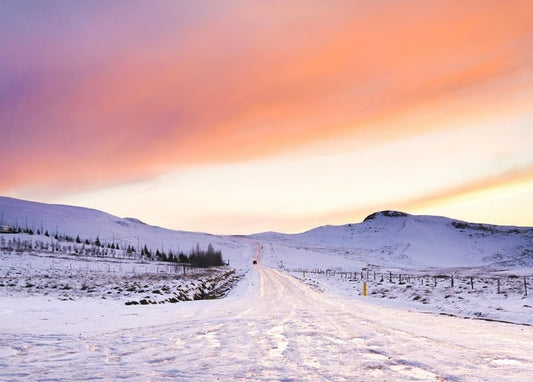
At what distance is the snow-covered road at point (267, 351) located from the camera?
23.4 feet

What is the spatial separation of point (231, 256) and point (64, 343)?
15670 centimetres

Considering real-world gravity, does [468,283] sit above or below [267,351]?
below

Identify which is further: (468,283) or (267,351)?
(468,283)

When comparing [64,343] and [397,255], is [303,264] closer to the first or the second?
[397,255]

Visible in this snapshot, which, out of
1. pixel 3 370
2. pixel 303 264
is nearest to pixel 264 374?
pixel 3 370

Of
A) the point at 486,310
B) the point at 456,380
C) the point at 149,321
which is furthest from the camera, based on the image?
the point at 486,310

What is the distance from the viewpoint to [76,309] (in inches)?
725

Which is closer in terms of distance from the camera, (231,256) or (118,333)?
(118,333)

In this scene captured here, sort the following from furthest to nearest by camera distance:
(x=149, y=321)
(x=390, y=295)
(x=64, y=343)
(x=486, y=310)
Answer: (x=390, y=295) < (x=486, y=310) < (x=149, y=321) < (x=64, y=343)

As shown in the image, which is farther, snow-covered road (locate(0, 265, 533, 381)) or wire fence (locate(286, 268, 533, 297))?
wire fence (locate(286, 268, 533, 297))

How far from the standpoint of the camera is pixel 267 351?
9125 millimetres

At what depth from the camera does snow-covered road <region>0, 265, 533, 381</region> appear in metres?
7.12

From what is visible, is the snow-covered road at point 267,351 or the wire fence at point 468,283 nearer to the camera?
the snow-covered road at point 267,351

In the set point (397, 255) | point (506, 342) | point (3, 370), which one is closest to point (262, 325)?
point (506, 342)
